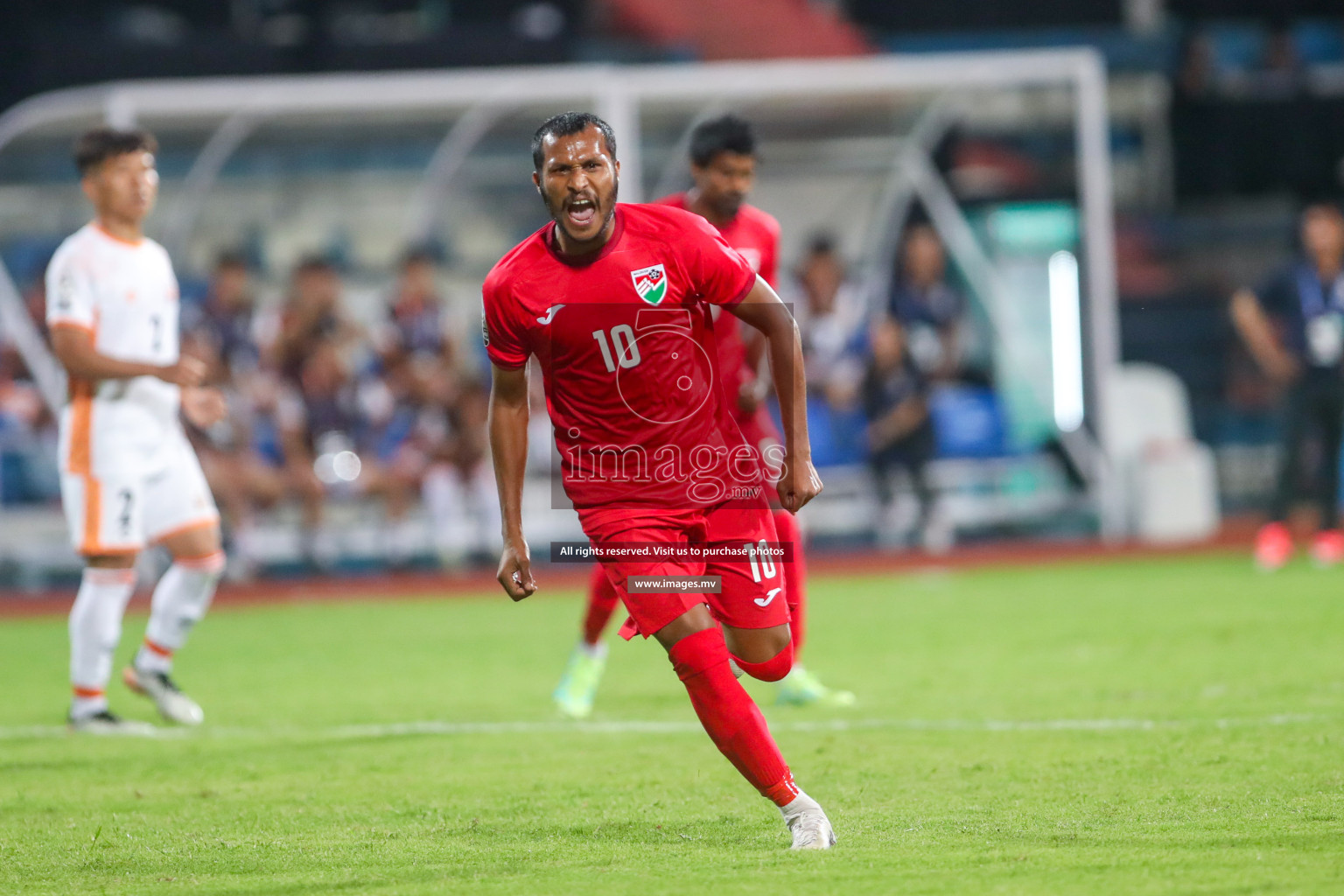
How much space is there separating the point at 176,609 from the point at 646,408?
3.59 meters

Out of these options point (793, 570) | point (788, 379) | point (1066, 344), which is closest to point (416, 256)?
point (1066, 344)

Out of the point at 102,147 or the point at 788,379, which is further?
the point at 102,147

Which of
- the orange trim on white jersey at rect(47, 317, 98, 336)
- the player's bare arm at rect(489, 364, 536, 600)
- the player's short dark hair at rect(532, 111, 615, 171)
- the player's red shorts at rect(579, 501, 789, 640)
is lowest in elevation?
the player's red shorts at rect(579, 501, 789, 640)

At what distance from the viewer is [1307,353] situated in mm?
12859

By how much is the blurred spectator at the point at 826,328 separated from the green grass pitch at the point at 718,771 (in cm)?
492

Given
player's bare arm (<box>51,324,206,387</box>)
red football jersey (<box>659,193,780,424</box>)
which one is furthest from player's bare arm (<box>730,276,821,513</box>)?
player's bare arm (<box>51,324,206,387</box>)

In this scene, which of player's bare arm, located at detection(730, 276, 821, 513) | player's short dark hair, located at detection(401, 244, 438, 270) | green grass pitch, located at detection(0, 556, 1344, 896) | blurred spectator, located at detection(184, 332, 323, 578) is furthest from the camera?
player's short dark hair, located at detection(401, 244, 438, 270)

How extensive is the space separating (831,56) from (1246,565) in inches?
387

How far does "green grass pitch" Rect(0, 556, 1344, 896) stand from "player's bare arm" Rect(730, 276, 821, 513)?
1.02m

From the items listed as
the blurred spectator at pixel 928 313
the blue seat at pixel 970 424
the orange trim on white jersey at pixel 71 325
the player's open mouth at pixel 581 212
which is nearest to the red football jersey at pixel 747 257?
the player's open mouth at pixel 581 212

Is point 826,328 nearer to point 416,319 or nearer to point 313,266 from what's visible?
point 416,319

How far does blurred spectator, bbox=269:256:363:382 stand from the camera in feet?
49.6

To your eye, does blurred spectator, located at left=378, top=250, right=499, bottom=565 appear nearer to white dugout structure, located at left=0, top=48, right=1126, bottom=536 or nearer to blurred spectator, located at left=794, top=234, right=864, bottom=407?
white dugout structure, located at left=0, top=48, right=1126, bottom=536

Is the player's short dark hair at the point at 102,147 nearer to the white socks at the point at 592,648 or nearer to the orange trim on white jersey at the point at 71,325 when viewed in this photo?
the orange trim on white jersey at the point at 71,325
